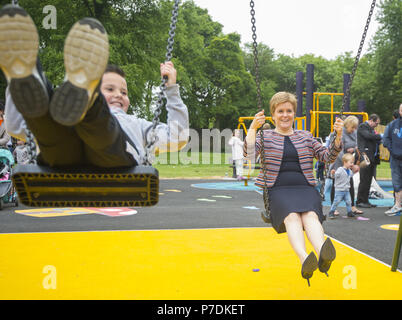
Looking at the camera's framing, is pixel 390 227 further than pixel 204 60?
No

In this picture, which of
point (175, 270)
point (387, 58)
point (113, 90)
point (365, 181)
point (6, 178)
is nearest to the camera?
point (113, 90)

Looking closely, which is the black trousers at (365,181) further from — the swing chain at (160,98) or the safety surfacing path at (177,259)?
the swing chain at (160,98)

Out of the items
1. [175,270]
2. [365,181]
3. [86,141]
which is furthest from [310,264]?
[365,181]

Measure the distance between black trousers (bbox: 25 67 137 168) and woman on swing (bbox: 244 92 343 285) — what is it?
0.90 meters

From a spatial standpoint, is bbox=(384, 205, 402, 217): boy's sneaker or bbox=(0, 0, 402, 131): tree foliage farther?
bbox=(0, 0, 402, 131): tree foliage

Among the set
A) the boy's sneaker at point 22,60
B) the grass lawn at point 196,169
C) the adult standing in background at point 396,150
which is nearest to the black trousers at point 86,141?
the boy's sneaker at point 22,60

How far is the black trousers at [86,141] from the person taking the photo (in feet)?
5.53

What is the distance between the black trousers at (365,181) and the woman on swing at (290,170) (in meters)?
4.50

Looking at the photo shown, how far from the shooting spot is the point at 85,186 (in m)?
2.03

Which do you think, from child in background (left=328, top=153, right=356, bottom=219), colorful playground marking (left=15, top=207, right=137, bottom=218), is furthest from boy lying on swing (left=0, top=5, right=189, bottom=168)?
child in background (left=328, top=153, right=356, bottom=219)

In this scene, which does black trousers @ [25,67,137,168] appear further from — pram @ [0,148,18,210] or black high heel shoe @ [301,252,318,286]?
pram @ [0,148,18,210]

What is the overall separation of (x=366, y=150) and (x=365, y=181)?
1.87 ft

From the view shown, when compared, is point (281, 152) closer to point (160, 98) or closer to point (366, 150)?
point (160, 98)

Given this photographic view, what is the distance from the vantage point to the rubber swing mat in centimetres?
250
